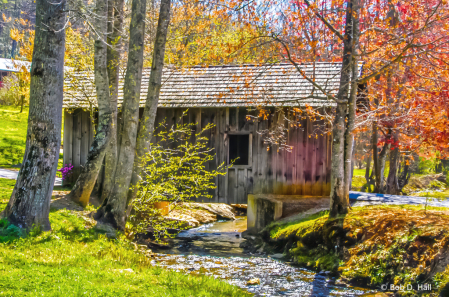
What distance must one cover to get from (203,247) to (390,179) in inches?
378

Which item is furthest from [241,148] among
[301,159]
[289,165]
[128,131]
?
[128,131]

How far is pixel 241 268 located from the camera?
28.3 feet

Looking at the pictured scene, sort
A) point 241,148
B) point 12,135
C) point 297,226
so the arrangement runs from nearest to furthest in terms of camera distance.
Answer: point 297,226
point 241,148
point 12,135

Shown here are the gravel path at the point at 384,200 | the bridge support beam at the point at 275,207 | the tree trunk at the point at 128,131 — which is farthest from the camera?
the bridge support beam at the point at 275,207

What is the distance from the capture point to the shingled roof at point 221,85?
13.2 metres

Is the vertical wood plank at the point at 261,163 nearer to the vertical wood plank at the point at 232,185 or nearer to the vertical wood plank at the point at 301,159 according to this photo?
the vertical wood plank at the point at 232,185

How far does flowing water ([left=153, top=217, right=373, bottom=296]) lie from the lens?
714cm

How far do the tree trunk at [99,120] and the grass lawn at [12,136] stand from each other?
35.4ft

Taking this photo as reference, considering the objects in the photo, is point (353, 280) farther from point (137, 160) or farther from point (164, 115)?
point (164, 115)

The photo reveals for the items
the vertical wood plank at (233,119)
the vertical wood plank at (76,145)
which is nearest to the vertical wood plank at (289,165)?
the vertical wood plank at (233,119)

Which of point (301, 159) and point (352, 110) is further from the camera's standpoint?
point (301, 159)

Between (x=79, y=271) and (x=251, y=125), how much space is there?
29.6ft

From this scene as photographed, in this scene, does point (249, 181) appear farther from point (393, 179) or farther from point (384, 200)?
point (393, 179)

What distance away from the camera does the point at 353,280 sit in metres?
7.50
